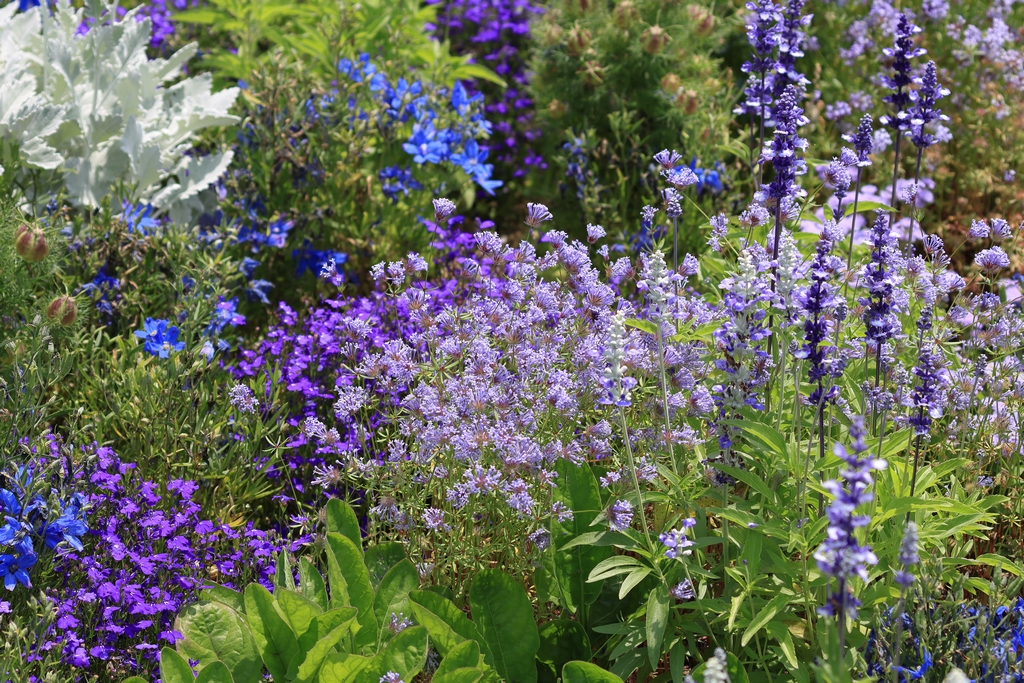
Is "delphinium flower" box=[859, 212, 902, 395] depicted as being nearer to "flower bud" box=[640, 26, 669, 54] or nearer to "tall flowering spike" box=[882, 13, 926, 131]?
"tall flowering spike" box=[882, 13, 926, 131]

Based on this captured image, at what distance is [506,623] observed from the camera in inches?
93.1

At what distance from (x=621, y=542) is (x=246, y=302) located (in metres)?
2.45

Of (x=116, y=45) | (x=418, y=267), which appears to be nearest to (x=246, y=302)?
(x=116, y=45)

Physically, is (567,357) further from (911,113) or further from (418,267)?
(911,113)

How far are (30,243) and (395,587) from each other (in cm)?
145

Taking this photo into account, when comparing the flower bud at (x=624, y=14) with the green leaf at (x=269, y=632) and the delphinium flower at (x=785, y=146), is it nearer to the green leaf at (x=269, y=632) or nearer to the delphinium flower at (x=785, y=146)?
the delphinium flower at (x=785, y=146)

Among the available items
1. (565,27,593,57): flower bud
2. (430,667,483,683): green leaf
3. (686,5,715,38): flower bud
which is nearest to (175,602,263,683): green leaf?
(430,667,483,683): green leaf

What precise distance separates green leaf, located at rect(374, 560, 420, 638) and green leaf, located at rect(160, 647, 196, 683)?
1.56ft

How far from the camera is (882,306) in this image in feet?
6.29

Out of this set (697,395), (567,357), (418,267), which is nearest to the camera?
(697,395)

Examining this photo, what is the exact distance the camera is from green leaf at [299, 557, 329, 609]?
2451 mm

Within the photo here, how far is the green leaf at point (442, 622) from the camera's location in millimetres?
2236

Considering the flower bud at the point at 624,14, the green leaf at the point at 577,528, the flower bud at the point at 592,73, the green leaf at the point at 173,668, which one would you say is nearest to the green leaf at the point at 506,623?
the green leaf at the point at 577,528

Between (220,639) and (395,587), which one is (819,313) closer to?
(395,587)
